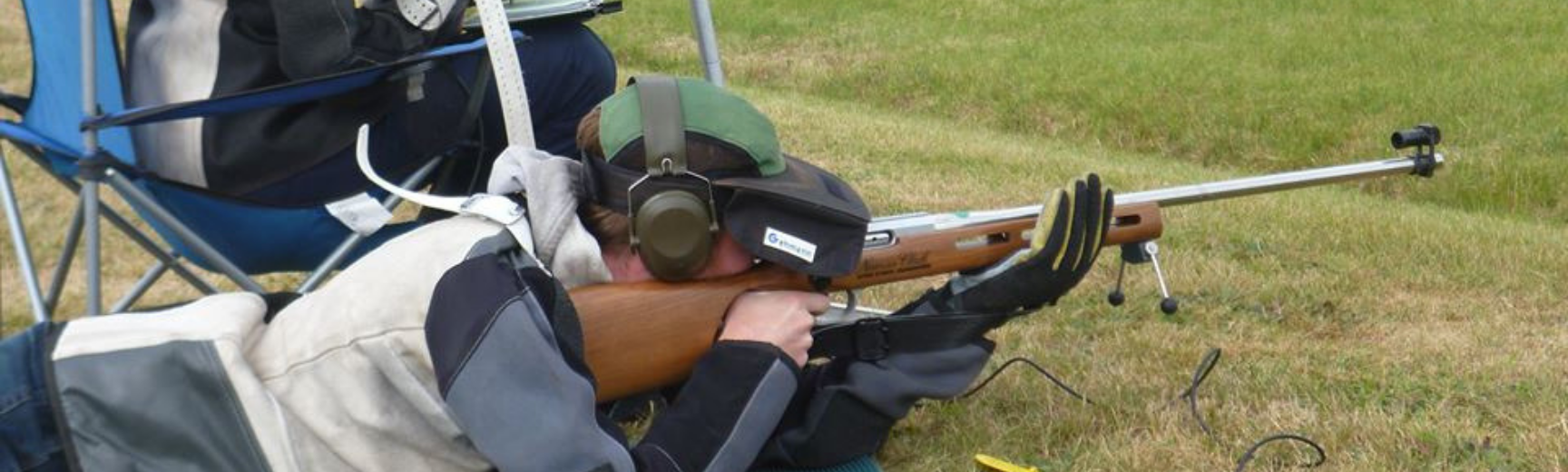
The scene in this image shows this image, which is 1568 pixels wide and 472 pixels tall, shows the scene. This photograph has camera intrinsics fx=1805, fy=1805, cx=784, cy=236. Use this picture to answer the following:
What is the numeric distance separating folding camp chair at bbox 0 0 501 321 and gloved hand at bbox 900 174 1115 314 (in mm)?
1306

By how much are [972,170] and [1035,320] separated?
354 centimetres

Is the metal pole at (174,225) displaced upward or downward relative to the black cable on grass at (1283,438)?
upward

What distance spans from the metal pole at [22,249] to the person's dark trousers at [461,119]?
1.68ft

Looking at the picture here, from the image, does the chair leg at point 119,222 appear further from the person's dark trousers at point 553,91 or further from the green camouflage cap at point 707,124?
the green camouflage cap at point 707,124

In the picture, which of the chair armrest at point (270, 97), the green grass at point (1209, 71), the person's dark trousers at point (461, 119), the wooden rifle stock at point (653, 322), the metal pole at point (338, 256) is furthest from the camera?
the green grass at point (1209, 71)

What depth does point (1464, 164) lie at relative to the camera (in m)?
10.4

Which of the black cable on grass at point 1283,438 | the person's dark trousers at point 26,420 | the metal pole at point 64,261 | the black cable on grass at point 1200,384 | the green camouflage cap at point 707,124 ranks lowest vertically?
the black cable on grass at point 1200,384

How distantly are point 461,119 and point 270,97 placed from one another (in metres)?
0.50

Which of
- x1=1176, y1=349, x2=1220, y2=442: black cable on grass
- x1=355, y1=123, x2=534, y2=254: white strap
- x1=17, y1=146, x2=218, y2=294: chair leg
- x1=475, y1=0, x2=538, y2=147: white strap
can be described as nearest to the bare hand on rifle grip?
x1=355, y1=123, x2=534, y2=254: white strap

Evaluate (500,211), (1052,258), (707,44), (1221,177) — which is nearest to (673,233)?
(500,211)

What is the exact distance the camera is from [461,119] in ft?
13.6

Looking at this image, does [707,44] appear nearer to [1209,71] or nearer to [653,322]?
[653,322]

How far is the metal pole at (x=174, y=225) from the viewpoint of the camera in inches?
151

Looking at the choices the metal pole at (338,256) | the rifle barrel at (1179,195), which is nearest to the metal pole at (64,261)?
the metal pole at (338,256)
